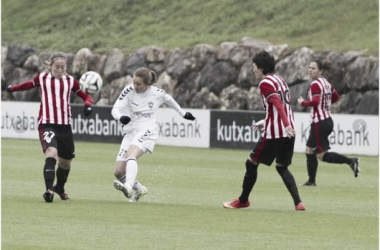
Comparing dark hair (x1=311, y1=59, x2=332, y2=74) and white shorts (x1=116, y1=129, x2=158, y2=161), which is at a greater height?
dark hair (x1=311, y1=59, x2=332, y2=74)

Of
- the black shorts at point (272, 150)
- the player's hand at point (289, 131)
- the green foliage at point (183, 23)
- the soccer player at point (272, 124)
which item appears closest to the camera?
the player's hand at point (289, 131)

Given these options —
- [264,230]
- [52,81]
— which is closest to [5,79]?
[52,81]

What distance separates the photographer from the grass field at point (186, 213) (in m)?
10.2

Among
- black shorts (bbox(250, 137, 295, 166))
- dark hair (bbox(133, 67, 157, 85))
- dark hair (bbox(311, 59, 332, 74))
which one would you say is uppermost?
dark hair (bbox(311, 59, 332, 74))

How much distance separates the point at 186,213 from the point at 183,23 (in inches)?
1089

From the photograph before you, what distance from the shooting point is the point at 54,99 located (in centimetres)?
1405

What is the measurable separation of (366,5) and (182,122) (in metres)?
9.85

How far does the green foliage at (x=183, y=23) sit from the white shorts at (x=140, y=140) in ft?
62.5

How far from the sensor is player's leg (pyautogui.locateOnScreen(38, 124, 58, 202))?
1359 cm

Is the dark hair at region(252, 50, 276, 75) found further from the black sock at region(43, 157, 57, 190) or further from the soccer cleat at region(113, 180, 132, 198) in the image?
the black sock at region(43, 157, 57, 190)

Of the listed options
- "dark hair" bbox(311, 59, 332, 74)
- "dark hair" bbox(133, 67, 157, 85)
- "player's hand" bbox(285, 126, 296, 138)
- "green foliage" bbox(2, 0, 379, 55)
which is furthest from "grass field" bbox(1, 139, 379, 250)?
"green foliage" bbox(2, 0, 379, 55)

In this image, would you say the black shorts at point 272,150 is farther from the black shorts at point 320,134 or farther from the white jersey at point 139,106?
the black shorts at point 320,134

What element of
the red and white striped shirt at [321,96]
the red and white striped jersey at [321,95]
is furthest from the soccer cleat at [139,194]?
the red and white striped jersey at [321,95]

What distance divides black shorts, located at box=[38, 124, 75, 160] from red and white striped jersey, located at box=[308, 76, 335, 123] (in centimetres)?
459
